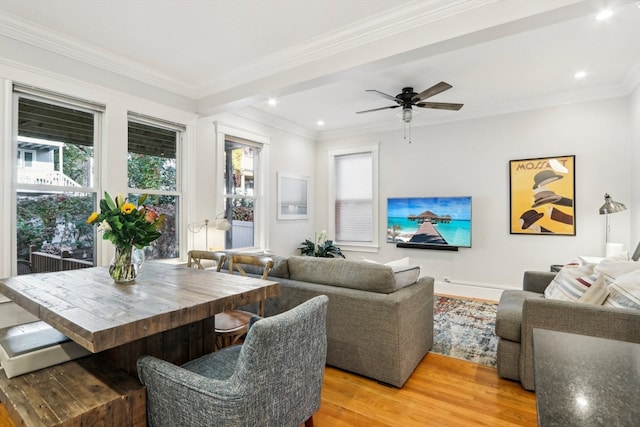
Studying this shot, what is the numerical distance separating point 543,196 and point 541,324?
2.87m

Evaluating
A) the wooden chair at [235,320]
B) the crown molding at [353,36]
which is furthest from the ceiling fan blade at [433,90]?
the wooden chair at [235,320]

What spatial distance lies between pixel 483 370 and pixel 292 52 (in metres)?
3.18

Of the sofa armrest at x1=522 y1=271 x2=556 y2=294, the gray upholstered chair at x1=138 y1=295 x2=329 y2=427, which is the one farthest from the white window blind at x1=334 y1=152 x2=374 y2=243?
the gray upholstered chair at x1=138 y1=295 x2=329 y2=427

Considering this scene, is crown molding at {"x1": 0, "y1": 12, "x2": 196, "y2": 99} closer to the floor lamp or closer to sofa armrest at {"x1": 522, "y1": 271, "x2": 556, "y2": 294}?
sofa armrest at {"x1": 522, "y1": 271, "x2": 556, "y2": 294}

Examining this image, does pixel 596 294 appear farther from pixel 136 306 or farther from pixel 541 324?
pixel 136 306

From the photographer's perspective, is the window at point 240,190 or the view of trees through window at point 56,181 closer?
the view of trees through window at point 56,181

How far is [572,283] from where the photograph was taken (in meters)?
2.43

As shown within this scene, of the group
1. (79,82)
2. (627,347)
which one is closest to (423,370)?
(627,347)

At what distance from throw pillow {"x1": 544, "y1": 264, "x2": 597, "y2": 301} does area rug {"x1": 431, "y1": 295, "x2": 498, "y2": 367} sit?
2.39 feet

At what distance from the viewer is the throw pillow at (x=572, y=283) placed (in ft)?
7.59

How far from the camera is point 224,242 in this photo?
4.43 m

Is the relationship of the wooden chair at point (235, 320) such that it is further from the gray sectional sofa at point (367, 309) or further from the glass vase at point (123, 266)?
the glass vase at point (123, 266)

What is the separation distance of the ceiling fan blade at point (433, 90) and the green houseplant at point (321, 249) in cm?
289

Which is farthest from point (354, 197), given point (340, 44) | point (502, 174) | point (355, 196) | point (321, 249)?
point (340, 44)
